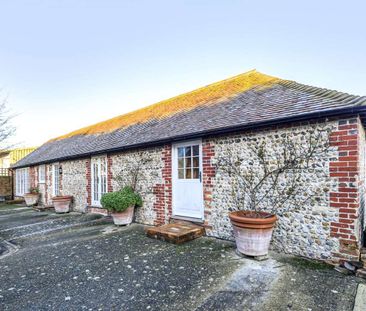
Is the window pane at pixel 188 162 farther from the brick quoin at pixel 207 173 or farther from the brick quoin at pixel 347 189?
the brick quoin at pixel 347 189

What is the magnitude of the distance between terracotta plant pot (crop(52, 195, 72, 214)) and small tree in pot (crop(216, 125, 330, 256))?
919cm

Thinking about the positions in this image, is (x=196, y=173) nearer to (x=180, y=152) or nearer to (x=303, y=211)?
(x=180, y=152)

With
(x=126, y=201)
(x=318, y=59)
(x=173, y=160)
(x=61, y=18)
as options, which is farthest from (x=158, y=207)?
(x=318, y=59)

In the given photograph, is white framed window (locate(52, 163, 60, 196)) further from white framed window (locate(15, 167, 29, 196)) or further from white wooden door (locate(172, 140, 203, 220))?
white wooden door (locate(172, 140, 203, 220))

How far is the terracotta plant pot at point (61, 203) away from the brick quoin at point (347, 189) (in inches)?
446

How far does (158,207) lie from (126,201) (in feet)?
3.53

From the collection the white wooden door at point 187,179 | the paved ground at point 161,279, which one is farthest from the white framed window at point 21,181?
the white wooden door at point 187,179

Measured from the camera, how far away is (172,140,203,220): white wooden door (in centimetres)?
621

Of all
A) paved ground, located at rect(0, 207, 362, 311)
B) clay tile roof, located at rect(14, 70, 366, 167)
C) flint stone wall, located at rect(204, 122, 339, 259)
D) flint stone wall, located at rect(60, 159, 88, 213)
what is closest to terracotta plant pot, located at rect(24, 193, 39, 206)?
flint stone wall, located at rect(60, 159, 88, 213)

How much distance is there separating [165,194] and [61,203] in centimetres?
701

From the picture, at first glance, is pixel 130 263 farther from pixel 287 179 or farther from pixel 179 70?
pixel 179 70

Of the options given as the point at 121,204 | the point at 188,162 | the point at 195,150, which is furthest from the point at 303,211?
the point at 121,204

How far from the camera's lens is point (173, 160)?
6.81 m

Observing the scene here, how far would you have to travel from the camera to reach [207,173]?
19.5 feet
